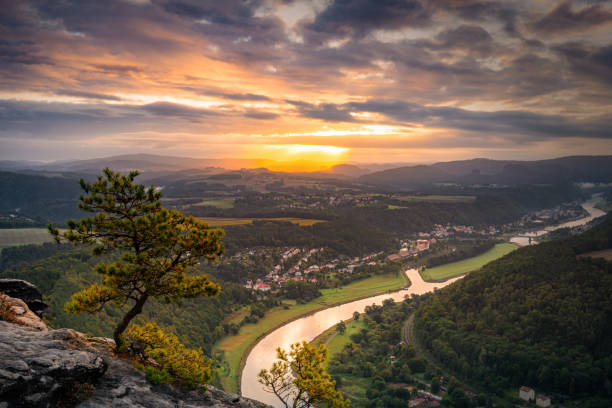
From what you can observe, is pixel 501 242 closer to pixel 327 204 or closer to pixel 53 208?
pixel 327 204

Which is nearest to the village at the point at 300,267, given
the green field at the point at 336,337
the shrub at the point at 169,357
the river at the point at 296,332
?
the river at the point at 296,332

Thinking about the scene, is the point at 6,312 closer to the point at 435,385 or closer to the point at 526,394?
the point at 435,385

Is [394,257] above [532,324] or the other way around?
the other way around

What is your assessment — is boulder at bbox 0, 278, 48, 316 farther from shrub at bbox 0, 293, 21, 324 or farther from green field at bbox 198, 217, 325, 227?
green field at bbox 198, 217, 325, 227

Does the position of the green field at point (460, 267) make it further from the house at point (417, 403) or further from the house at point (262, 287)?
the house at point (417, 403)

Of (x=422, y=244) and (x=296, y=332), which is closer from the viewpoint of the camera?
(x=296, y=332)

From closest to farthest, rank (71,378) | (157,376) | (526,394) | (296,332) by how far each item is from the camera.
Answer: (71,378) < (157,376) < (526,394) < (296,332)

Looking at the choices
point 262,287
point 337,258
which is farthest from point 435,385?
point 337,258
